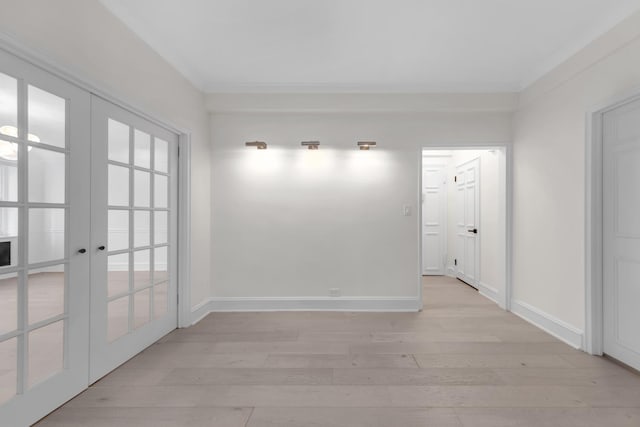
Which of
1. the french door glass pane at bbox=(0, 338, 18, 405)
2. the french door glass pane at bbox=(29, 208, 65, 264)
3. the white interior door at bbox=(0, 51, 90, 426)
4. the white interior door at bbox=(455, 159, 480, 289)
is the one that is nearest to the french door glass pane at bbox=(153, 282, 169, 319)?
the white interior door at bbox=(0, 51, 90, 426)

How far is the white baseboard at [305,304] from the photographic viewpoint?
3.95 m

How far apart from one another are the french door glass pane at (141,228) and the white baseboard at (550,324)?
3.73 metres

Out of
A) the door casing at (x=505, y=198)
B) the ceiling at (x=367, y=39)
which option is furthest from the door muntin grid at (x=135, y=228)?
the door casing at (x=505, y=198)

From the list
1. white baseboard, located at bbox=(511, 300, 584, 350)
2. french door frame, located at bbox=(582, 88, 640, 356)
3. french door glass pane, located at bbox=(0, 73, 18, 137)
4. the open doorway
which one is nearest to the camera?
french door glass pane, located at bbox=(0, 73, 18, 137)

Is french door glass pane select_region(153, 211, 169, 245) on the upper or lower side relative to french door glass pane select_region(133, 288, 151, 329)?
upper

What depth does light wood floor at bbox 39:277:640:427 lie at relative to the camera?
1.91 meters

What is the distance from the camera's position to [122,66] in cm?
244

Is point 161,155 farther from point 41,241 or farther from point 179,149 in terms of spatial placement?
point 41,241

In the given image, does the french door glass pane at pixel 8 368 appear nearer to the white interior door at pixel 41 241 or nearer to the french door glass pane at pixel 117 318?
the white interior door at pixel 41 241

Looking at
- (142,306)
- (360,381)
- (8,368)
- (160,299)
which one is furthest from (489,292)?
(8,368)

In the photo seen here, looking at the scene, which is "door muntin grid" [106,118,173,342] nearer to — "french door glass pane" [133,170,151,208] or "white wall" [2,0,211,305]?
"french door glass pane" [133,170,151,208]

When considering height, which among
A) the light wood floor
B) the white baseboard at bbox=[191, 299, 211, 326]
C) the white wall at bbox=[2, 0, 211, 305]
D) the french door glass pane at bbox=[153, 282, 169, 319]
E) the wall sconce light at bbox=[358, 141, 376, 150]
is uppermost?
the white wall at bbox=[2, 0, 211, 305]

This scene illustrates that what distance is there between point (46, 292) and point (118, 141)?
115 cm

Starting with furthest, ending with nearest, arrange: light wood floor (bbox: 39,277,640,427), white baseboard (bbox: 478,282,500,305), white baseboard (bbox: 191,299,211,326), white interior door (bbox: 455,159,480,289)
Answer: white interior door (bbox: 455,159,480,289)
white baseboard (bbox: 478,282,500,305)
white baseboard (bbox: 191,299,211,326)
light wood floor (bbox: 39,277,640,427)
